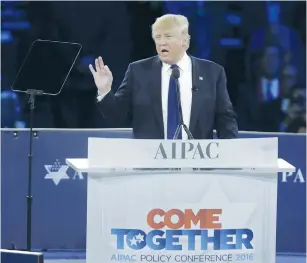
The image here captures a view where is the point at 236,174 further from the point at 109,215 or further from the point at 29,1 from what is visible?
the point at 29,1

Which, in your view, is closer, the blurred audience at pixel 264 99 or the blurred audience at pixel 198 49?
the blurred audience at pixel 198 49

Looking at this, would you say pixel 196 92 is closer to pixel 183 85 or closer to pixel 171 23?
pixel 183 85

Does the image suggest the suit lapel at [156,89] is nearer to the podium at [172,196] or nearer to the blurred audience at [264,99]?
the podium at [172,196]

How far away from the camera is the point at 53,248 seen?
5.95 meters

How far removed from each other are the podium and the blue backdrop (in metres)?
2.07

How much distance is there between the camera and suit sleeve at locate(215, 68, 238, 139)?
14.9 ft

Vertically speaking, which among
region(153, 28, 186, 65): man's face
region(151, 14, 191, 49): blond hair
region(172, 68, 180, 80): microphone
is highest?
region(151, 14, 191, 49): blond hair

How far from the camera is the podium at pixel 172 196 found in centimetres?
379

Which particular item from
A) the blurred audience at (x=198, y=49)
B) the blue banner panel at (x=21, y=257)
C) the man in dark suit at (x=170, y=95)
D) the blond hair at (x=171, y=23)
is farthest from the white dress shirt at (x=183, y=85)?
the blurred audience at (x=198, y=49)

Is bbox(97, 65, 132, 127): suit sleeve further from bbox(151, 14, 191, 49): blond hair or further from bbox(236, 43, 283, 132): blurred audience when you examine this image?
bbox(236, 43, 283, 132): blurred audience

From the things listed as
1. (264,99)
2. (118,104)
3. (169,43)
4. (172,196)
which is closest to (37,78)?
(118,104)

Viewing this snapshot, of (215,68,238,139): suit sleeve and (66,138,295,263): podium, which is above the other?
(215,68,238,139): suit sleeve

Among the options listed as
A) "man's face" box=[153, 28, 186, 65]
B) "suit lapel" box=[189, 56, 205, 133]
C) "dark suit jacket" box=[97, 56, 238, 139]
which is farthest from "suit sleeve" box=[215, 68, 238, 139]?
"man's face" box=[153, 28, 186, 65]

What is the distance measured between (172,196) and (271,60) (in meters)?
3.38
